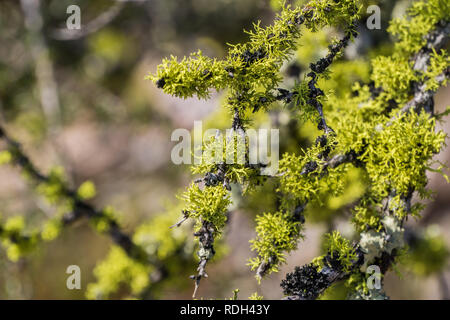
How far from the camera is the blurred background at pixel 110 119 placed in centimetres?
470

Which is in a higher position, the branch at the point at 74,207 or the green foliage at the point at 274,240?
the branch at the point at 74,207

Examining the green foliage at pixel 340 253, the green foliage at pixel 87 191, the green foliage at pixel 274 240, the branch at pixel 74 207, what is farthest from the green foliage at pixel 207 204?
the branch at pixel 74 207

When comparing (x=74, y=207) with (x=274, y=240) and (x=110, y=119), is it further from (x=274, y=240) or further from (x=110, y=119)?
(x=110, y=119)

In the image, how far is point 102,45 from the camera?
21.4ft

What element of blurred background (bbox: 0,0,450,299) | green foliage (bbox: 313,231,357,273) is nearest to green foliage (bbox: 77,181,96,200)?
blurred background (bbox: 0,0,450,299)

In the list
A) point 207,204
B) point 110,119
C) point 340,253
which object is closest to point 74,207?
point 207,204

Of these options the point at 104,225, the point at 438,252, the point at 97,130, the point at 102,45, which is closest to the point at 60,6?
the point at 102,45

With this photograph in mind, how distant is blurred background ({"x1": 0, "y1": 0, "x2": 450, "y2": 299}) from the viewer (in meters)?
4.70

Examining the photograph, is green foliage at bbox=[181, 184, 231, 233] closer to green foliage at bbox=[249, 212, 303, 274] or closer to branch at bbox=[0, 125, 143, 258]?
green foliage at bbox=[249, 212, 303, 274]

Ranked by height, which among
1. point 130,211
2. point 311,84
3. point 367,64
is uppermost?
point 130,211

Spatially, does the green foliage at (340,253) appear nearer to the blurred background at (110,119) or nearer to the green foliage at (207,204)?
the green foliage at (207,204)

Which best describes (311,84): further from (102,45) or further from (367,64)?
(102,45)

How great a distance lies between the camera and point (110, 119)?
6617 mm
